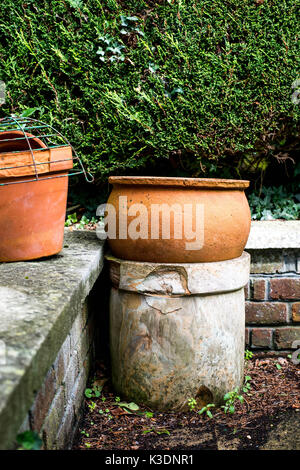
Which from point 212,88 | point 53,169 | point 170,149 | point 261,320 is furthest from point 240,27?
point 261,320

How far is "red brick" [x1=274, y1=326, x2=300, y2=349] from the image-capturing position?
88.7 inches

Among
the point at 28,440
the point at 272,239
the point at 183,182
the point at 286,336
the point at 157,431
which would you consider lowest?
the point at 157,431

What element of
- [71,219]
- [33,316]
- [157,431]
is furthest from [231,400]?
[71,219]

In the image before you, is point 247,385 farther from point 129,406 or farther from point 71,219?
point 71,219

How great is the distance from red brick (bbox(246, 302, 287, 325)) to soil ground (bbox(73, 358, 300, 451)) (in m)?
0.38

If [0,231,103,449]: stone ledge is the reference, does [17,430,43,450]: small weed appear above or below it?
below

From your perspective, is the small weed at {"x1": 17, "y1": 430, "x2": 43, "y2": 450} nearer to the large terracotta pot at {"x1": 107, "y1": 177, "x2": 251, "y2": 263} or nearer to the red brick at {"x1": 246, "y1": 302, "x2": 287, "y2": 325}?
the large terracotta pot at {"x1": 107, "y1": 177, "x2": 251, "y2": 263}

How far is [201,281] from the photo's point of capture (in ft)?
5.39

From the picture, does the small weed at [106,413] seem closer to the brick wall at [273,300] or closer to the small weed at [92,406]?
the small weed at [92,406]

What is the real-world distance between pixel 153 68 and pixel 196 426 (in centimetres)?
186

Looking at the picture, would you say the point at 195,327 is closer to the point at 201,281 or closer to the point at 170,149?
the point at 201,281

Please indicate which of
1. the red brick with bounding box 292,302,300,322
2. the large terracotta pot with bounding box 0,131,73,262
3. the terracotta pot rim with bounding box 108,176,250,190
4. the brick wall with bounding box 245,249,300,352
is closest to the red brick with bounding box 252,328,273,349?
the brick wall with bounding box 245,249,300,352

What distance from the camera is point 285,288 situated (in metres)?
2.20

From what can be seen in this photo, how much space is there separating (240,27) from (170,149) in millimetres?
793
